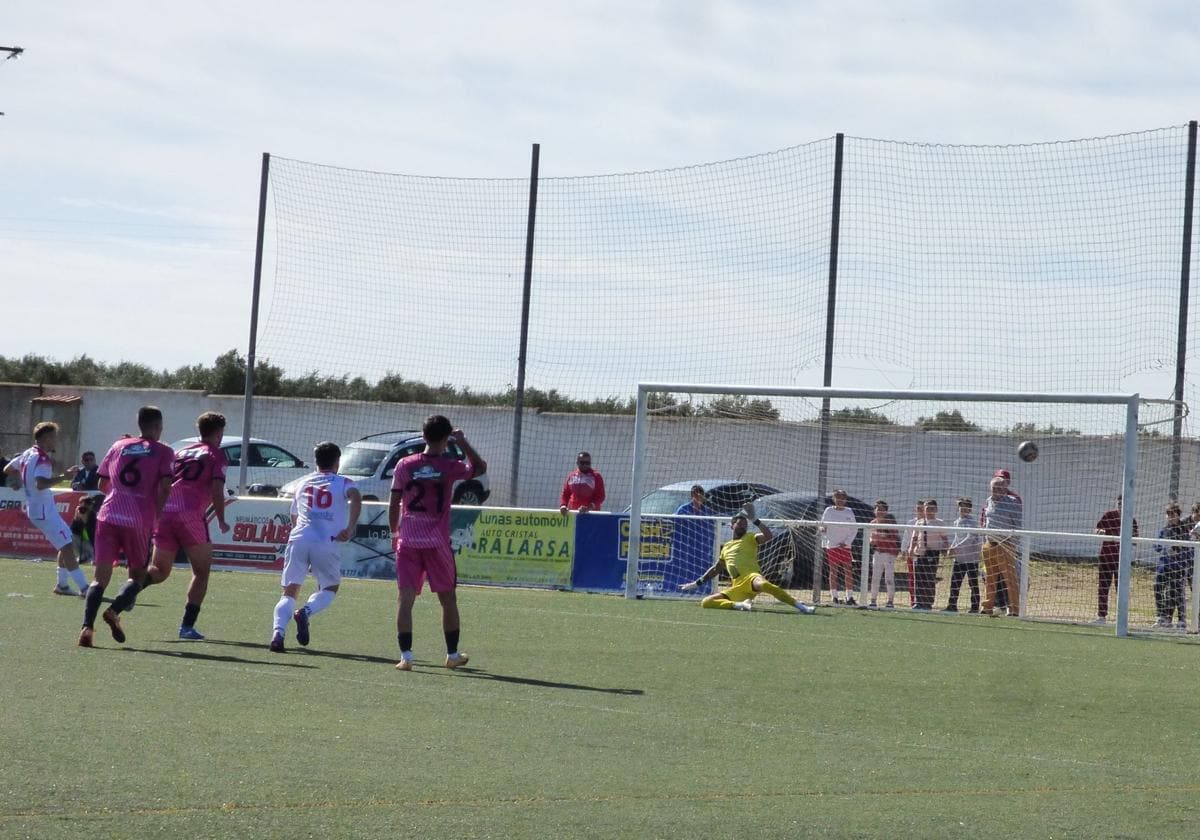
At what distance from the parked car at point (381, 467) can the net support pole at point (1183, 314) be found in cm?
1304

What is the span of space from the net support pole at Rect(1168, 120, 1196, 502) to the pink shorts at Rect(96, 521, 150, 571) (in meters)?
12.5

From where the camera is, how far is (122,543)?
11.9 meters

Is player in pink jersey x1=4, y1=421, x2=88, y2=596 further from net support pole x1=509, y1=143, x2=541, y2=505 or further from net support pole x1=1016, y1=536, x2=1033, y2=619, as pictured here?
net support pole x1=1016, y1=536, x2=1033, y2=619

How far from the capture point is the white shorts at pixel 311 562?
12062mm

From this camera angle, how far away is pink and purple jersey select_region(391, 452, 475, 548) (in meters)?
11.0

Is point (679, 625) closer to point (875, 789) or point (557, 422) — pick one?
point (875, 789)

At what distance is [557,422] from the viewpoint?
28297 millimetres

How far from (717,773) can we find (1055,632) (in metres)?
10.6

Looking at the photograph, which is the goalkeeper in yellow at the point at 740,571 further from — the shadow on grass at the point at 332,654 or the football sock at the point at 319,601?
the shadow on grass at the point at 332,654

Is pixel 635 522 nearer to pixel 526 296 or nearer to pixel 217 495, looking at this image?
pixel 526 296

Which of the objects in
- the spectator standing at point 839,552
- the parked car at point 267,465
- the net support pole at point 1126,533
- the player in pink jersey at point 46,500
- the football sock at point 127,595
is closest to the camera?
the football sock at point 127,595

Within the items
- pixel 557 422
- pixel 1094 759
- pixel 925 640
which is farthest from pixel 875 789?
pixel 557 422

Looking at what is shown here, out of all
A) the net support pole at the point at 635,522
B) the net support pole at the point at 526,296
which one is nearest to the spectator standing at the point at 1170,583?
the net support pole at the point at 635,522

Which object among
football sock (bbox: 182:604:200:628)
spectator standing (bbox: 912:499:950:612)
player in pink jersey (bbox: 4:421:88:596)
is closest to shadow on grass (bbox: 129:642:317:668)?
football sock (bbox: 182:604:200:628)
